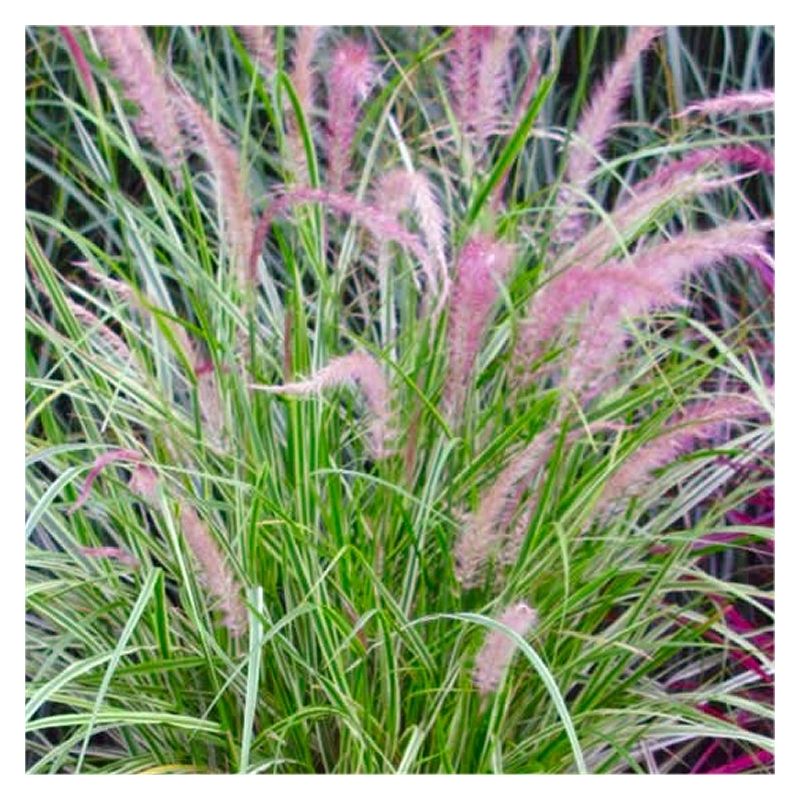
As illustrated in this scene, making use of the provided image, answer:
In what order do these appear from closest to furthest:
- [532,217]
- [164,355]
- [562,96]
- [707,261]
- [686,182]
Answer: [707,261]
[686,182]
[164,355]
[532,217]
[562,96]

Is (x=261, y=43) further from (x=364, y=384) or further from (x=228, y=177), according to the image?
(x=364, y=384)

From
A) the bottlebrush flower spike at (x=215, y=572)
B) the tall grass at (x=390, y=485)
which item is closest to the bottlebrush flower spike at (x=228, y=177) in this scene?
the tall grass at (x=390, y=485)

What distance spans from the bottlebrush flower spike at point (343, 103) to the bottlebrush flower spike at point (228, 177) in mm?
85

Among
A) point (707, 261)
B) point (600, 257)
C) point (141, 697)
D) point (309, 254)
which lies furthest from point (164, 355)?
point (707, 261)

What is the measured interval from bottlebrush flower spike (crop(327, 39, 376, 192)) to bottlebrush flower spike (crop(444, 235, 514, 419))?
0.47 feet

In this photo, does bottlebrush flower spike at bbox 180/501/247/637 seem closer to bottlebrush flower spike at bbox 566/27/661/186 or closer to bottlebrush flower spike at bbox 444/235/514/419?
bottlebrush flower spike at bbox 444/235/514/419

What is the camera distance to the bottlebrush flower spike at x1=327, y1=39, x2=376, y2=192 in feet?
3.38

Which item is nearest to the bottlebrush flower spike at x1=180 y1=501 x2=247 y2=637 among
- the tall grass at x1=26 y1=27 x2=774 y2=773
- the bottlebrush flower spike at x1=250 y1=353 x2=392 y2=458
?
the tall grass at x1=26 y1=27 x2=774 y2=773

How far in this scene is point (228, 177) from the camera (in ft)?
3.45

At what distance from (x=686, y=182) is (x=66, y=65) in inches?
38.1

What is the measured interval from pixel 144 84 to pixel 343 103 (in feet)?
0.62

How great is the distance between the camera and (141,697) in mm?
1111

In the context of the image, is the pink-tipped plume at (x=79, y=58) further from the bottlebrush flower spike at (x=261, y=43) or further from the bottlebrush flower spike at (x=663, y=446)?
the bottlebrush flower spike at (x=663, y=446)
